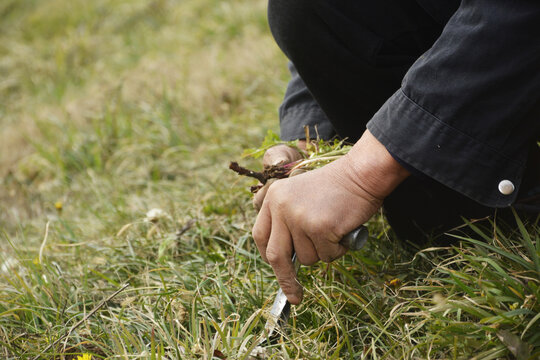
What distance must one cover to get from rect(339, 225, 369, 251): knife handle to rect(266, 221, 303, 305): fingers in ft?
0.42

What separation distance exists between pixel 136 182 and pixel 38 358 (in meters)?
1.35

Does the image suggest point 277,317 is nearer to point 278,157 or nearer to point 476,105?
point 278,157

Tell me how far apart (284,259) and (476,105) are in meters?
0.53

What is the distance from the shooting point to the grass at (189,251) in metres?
1.14

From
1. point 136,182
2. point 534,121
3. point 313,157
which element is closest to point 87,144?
point 136,182

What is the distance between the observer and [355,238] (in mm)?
1096

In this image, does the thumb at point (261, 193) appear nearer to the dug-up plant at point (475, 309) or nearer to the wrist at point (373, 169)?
the dug-up plant at point (475, 309)

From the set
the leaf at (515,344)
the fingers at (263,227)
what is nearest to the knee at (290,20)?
the fingers at (263,227)

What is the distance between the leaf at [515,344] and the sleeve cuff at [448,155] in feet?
0.85

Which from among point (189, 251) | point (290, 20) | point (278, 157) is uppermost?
point (290, 20)

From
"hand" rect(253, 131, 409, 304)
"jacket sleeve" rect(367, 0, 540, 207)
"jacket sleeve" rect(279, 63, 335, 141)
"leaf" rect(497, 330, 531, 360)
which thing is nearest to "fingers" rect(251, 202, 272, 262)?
"hand" rect(253, 131, 409, 304)

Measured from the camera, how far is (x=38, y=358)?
132 cm

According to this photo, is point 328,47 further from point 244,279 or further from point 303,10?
point 244,279

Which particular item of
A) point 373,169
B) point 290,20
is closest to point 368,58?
point 290,20
